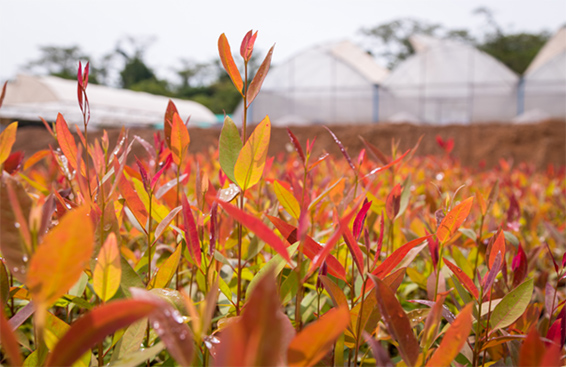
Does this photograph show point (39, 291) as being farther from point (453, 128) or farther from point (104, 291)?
point (453, 128)

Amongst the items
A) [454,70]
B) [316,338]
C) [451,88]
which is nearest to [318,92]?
[451,88]

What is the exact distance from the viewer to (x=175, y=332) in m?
0.31

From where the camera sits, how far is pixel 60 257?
0.30 m

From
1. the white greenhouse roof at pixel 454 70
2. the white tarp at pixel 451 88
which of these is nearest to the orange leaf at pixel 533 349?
the white tarp at pixel 451 88

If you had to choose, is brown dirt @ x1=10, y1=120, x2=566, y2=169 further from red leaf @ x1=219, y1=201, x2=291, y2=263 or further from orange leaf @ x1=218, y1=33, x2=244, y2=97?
red leaf @ x1=219, y1=201, x2=291, y2=263

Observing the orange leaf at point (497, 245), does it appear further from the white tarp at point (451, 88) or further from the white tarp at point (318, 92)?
the white tarp at point (451, 88)

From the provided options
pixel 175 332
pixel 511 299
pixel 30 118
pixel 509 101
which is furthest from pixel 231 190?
pixel 30 118

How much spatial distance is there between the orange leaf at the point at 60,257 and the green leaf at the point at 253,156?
272mm

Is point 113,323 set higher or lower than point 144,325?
higher

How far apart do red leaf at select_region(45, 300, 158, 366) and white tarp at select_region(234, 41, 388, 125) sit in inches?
749

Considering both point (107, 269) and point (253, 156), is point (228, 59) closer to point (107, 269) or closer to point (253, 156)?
point (253, 156)

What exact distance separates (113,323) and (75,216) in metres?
0.08

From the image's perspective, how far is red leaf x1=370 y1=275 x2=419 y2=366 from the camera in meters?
0.42

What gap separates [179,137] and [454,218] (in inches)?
17.5
